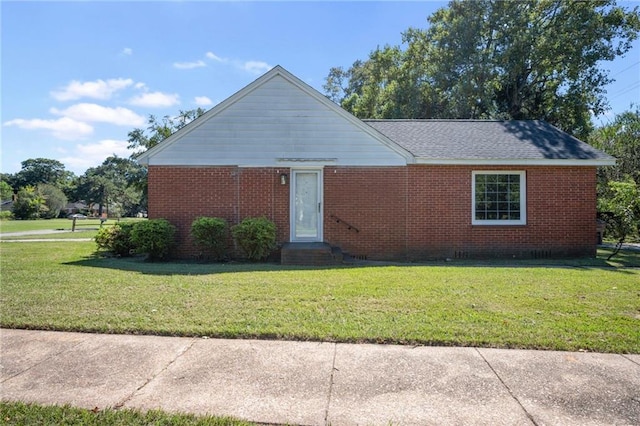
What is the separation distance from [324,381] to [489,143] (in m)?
11.2

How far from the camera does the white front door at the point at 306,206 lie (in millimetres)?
11555

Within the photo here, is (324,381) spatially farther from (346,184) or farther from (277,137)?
(277,137)

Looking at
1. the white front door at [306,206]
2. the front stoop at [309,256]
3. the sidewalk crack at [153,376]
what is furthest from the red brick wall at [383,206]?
the sidewalk crack at [153,376]

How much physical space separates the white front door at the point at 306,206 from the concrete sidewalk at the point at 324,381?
732cm

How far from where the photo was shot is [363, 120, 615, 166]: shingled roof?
11.3 meters

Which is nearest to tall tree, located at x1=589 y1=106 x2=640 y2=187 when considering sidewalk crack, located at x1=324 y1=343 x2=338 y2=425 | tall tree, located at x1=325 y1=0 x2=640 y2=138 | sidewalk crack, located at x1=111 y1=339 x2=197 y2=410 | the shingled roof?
tall tree, located at x1=325 y1=0 x2=640 y2=138

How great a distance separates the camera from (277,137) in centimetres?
1144

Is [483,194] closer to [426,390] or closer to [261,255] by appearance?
[261,255]

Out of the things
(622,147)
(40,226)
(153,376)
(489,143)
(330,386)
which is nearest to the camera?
(330,386)

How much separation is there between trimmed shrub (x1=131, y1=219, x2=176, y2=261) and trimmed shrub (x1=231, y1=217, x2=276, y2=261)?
1864 mm

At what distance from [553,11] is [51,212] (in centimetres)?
6929

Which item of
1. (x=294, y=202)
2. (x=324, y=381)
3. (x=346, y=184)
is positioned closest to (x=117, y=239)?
(x=294, y=202)

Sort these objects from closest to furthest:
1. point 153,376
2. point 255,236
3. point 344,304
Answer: point 153,376 < point 344,304 < point 255,236

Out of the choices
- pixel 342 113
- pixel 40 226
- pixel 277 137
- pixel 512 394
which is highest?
pixel 342 113
